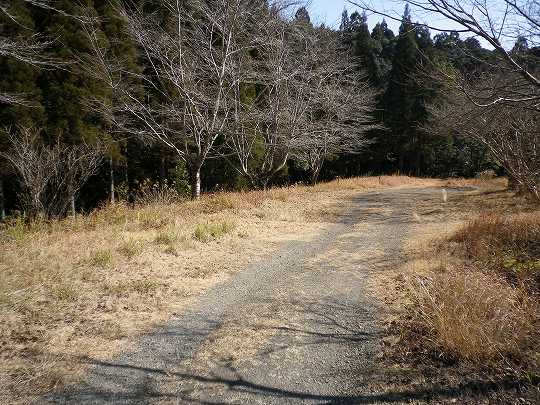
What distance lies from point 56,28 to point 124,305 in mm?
14522

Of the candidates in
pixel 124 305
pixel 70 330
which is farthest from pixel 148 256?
pixel 70 330

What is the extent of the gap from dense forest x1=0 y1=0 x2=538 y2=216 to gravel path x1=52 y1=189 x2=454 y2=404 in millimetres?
2839

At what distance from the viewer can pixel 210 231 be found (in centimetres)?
732

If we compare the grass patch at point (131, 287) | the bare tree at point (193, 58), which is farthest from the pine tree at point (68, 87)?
the grass patch at point (131, 287)

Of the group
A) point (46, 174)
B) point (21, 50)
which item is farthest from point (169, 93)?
point (21, 50)

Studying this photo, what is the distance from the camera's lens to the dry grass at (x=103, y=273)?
3.44 m

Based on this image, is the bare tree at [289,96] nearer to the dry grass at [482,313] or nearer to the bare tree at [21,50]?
the bare tree at [21,50]

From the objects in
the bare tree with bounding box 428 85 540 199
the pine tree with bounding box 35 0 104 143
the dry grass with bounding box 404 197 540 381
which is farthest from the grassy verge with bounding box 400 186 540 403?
the pine tree with bounding box 35 0 104 143

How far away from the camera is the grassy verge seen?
9.94ft

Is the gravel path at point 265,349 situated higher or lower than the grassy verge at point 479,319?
lower

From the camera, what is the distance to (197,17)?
12078 millimetres

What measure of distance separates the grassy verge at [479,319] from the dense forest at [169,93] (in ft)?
7.58

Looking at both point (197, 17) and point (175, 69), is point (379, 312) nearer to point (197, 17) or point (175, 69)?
point (175, 69)

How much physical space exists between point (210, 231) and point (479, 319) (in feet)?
16.0
